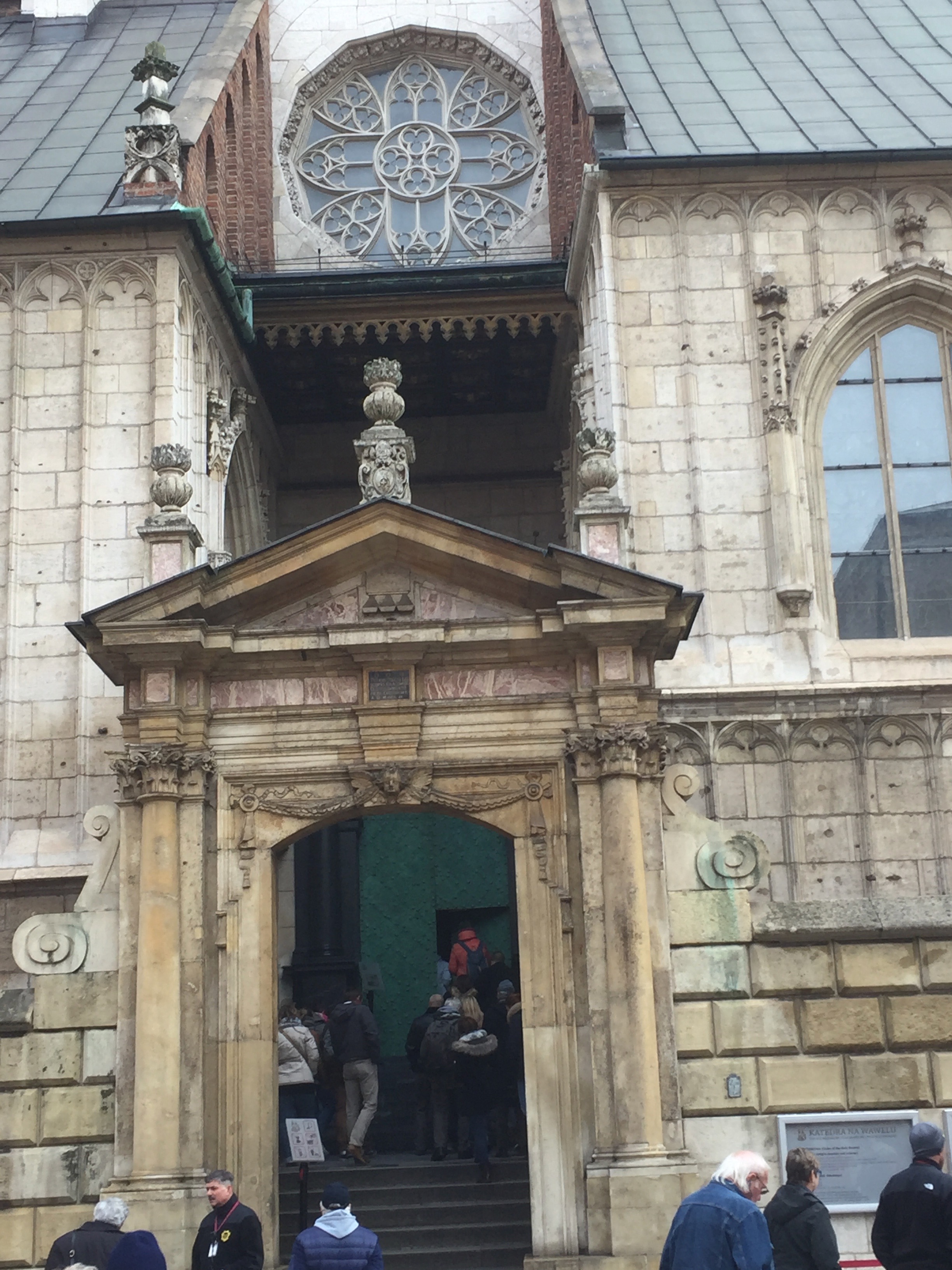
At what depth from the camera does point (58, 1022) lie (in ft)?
45.3

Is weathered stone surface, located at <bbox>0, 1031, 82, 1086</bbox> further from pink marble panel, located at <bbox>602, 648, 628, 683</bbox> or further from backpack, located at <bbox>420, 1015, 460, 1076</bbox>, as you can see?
pink marble panel, located at <bbox>602, 648, 628, 683</bbox>

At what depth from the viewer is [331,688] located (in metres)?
14.4

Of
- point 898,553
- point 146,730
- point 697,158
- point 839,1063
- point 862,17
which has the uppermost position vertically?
point 862,17

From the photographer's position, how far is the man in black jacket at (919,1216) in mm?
9375

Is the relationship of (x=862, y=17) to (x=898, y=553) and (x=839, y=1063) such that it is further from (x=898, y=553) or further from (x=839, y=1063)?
(x=839, y=1063)

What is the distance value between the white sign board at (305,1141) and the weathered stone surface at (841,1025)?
12.2ft

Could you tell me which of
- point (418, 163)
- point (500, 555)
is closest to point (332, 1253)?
point (500, 555)

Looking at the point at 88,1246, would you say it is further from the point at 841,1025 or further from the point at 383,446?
the point at 383,446

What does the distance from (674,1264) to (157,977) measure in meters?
6.20


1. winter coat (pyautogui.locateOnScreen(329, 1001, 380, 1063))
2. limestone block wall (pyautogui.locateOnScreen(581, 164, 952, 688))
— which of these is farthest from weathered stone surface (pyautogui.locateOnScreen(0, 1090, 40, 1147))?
limestone block wall (pyautogui.locateOnScreen(581, 164, 952, 688))

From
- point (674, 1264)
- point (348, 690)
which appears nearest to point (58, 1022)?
point (348, 690)

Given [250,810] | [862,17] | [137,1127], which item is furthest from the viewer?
[862,17]

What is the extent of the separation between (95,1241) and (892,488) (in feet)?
39.2

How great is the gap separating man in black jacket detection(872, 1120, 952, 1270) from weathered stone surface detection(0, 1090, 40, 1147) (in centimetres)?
673
